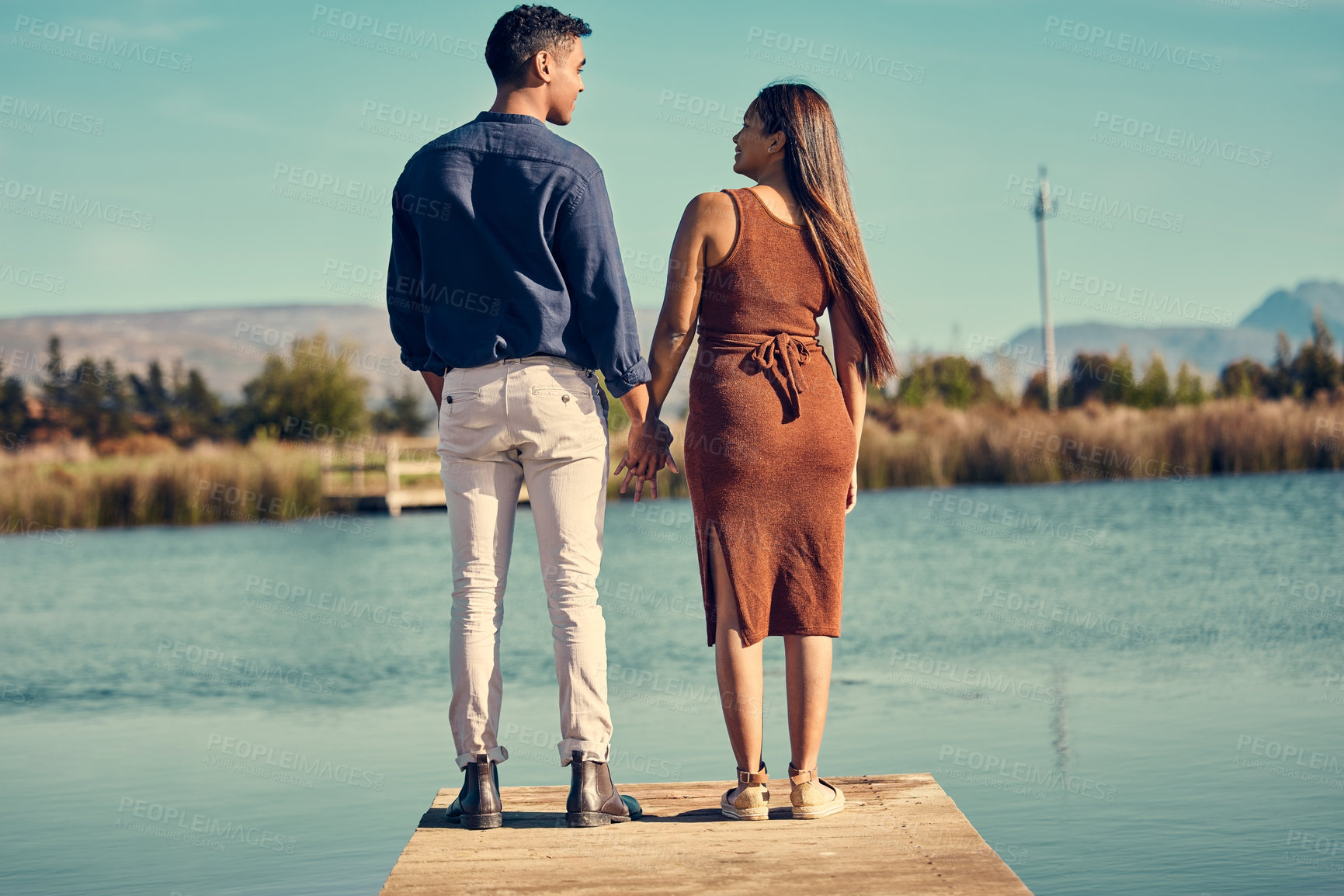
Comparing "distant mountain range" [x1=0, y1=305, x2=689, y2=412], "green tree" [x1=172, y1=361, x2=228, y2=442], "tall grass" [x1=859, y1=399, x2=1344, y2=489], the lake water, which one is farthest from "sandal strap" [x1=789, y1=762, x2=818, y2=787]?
"distant mountain range" [x1=0, y1=305, x2=689, y2=412]

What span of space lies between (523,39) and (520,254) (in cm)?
48

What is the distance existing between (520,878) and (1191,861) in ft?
8.23

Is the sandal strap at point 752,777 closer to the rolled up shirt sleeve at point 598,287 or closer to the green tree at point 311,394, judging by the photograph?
the rolled up shirt sleeve at point 598,287

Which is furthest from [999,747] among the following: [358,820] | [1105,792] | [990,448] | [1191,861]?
[990,448]

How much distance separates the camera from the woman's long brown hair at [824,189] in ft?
9.75

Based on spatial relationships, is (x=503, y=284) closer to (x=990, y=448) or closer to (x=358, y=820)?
(x=358, y=820)

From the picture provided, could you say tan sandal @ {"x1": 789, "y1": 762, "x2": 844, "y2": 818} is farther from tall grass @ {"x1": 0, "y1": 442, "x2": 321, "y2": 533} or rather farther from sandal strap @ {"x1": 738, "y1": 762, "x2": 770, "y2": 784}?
tall grass @ {"x1": 0, "y1": 442, "x2": 321, "y2": 533}

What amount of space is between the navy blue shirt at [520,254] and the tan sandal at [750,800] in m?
0.91

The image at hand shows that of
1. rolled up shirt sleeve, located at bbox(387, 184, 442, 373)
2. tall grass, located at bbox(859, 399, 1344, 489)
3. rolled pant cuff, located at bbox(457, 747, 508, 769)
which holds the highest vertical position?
rolled up shirt sleeve, located at bbox(387, 184, 442, 373)

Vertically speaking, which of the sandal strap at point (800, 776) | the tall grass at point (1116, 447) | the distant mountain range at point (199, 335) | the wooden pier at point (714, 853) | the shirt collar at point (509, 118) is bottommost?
the wooden pier at point (714, 853)

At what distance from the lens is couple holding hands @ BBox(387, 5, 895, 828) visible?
281 centimetres

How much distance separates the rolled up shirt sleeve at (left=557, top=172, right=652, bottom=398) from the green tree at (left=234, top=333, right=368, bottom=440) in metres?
28.7

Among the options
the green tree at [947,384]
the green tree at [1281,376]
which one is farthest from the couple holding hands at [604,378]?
the green tree at [1281,376]

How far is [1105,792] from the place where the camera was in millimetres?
4844
